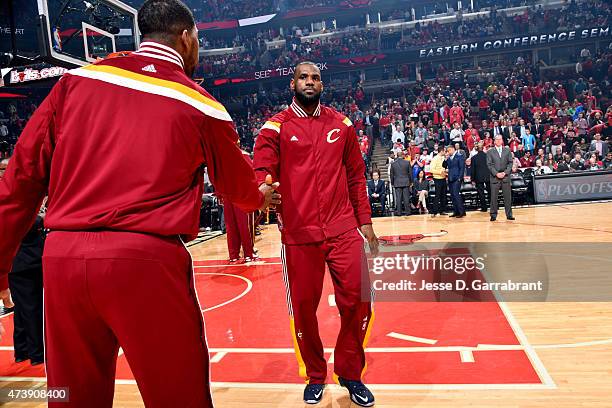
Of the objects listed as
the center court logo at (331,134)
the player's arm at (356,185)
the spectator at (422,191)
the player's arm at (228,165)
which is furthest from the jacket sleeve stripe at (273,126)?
the spectator at (422,191)

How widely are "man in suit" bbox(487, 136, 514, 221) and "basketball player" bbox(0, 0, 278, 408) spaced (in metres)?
10.8

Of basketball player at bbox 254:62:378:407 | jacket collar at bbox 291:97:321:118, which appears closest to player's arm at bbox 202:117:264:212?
basketball player at bbox 254:62:378:407

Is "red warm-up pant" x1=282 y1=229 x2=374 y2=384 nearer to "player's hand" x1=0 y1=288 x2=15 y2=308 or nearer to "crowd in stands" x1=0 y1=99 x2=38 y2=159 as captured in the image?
"player's hand" x1=0 y1=288 x2=15 y2=308

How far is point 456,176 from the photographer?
1276 centimetres

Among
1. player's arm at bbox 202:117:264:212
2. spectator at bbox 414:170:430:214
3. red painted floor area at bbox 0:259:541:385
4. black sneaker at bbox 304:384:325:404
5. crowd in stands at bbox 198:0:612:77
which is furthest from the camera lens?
crowd in stands at bbox 198:0:612:77

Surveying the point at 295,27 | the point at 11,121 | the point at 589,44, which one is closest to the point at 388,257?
the point at 11,121

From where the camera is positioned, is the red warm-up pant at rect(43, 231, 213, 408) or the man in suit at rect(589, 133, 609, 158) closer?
the red warm-up pant at rect(43, 231, 213, 408)

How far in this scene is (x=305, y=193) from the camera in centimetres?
318

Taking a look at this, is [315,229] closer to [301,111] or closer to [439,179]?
[301,111]

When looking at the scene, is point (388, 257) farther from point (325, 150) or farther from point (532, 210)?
point (532, 210)

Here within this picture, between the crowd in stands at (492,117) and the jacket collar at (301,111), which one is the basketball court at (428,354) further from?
the crowd in stands at (492,117)

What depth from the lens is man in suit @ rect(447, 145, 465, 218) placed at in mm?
12812

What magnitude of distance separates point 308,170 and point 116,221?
176 centimetres

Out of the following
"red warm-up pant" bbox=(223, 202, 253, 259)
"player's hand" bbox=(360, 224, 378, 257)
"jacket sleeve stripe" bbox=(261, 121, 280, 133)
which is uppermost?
"jacket sleeve stripe" bbox=(261, 121, 280, 133)
